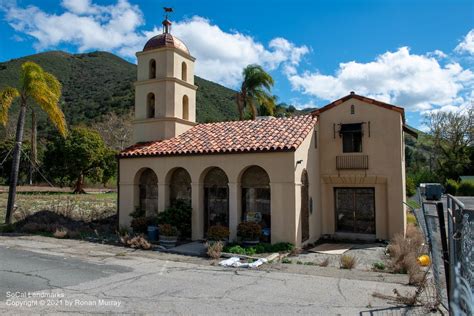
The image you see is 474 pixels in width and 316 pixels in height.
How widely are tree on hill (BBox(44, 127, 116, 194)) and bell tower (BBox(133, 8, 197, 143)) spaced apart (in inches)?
995

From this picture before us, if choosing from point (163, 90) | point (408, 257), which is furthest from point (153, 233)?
point (408, 257)

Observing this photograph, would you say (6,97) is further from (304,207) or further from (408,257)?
(408,257)

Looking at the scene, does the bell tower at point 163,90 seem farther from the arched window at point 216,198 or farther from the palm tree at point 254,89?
the palm tree at point 254,89

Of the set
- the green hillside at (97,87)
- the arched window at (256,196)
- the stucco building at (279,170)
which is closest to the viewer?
the stucco building at (279,170)

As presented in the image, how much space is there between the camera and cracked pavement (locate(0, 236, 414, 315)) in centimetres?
A: 746

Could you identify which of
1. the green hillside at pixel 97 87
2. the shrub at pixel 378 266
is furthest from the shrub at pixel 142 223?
the green hillside at pixel 97 87

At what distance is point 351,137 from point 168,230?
8388mm

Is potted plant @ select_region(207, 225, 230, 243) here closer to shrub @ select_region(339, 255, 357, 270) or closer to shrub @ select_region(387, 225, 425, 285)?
shrub @ select_region(339, 255, 357, 270)

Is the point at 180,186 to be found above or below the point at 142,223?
above

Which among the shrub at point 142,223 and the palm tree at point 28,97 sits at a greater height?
the palm tree at point 28,97

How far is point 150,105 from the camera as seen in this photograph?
19438mm

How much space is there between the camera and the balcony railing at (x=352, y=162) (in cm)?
1642

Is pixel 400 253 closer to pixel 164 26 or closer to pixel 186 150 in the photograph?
pixel 186 150

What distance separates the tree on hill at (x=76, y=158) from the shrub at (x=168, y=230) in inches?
1180
